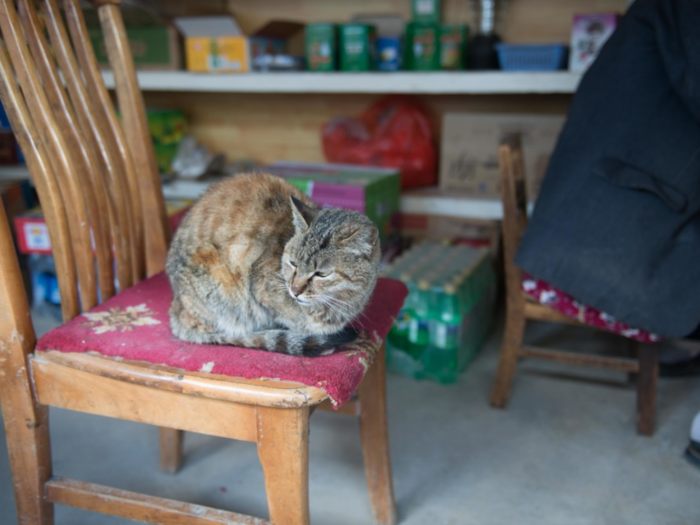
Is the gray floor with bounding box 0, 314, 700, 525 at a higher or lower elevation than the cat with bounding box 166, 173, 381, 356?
lower

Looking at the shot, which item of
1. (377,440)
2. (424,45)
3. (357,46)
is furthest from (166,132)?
(377,440)

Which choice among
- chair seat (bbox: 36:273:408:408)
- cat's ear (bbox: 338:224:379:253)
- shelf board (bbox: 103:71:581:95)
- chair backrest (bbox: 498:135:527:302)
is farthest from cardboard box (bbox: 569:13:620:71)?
cat's ear (bbox: 338:224:379:253)

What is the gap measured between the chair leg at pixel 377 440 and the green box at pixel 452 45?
1.58 metres

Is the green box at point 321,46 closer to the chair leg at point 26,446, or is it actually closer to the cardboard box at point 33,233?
the cardboard box at point 33,233

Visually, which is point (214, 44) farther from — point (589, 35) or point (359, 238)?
point (359, 238)

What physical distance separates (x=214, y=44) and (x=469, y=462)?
2.06 meters

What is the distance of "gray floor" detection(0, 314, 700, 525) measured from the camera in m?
1.58

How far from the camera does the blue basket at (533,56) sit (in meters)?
2.39

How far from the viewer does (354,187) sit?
2.32 meters

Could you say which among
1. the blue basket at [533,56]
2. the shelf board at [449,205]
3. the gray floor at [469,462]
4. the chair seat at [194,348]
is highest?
the blue basket at [533,56]

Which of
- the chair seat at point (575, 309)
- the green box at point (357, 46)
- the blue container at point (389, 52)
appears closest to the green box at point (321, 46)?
the green box at point (357, 46)

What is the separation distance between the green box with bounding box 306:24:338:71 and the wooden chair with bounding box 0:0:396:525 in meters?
1.35

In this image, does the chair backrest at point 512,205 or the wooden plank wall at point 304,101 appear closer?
the chair backrest at point 512,205

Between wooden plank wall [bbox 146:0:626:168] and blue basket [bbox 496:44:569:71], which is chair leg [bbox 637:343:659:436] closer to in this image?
blue basket [bbox 496:44:569:71]
